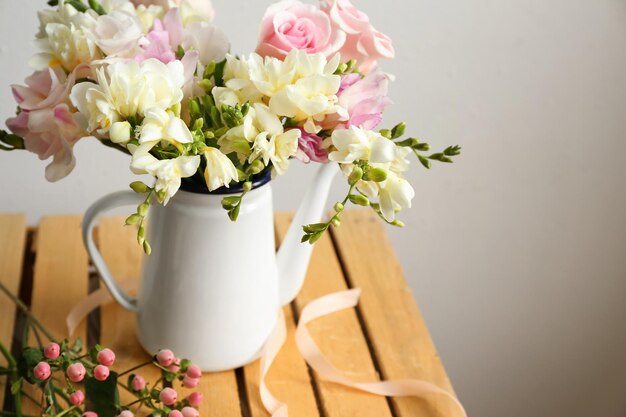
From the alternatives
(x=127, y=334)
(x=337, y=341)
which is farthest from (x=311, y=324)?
(x=127, y=334)

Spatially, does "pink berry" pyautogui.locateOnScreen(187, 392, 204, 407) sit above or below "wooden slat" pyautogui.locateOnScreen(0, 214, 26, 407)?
above

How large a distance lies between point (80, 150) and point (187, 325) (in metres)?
0.46

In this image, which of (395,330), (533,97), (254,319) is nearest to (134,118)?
(254,319)

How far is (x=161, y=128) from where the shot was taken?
0.66m

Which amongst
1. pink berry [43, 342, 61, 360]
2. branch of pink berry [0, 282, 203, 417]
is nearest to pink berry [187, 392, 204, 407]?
branch of pink berry [0, 282, 203, 417]

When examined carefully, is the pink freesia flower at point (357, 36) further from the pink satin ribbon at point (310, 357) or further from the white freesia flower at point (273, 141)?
the pink satin ribbon at point (310, 357)

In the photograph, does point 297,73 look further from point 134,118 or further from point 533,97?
point 533,97

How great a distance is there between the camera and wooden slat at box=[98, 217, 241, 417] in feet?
2.84

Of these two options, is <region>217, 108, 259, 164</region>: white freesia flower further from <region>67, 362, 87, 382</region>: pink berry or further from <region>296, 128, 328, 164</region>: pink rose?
<region>67, 362, 87, 382</region>: pink berry

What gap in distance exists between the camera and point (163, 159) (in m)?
0.68

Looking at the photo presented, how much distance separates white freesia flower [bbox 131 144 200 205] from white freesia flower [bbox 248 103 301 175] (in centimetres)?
5

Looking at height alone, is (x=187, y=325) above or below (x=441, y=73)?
below

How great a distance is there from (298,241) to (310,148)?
23 centimetres

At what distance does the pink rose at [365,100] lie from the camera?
70cm
